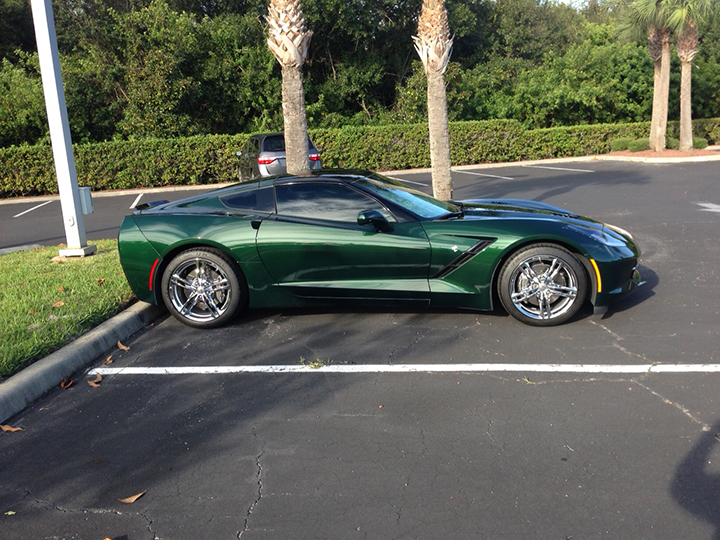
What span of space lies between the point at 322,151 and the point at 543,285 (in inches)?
719

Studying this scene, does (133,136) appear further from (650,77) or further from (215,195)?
(650,77)

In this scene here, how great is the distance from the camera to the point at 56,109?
310 inches

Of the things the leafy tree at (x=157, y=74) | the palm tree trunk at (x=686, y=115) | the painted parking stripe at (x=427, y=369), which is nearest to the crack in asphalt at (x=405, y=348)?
the painted parking stripe at (x=427, y=369)

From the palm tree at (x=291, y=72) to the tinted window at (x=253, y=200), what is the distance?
5.35m

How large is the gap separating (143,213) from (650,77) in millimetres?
29315

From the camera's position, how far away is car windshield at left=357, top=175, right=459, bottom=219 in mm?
5801

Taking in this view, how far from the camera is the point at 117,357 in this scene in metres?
5.17

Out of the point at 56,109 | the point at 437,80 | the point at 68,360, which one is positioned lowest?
the point at 68,360

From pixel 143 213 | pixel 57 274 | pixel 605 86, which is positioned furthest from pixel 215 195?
pixel 605 86

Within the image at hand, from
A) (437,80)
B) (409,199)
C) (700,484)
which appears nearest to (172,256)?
(409,199)

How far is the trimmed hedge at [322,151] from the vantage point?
20953 mm

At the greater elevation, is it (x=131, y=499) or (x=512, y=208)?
(x=512, y=208)

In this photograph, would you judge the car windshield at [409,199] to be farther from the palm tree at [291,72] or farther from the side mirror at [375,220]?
the palm tree at [291,72]

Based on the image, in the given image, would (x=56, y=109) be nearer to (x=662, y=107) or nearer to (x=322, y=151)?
(x=322, y=151)
